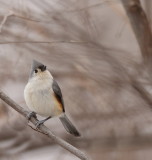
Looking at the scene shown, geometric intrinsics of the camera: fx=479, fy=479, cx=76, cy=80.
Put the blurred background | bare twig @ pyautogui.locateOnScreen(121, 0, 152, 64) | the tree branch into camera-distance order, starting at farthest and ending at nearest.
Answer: the blurred background < bare twig @ pyautogui.locateOnScreen(121, 0, 152, 64) < the tree branch

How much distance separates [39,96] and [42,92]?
0.09 ft

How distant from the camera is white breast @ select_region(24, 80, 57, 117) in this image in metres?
2.41

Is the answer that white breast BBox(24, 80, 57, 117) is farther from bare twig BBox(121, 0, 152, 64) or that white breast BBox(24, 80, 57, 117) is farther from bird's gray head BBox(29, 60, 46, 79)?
bare twig BBox(121, 0, 152, 64)

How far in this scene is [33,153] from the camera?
3449 mm

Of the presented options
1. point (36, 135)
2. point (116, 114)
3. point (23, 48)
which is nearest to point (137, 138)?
point (116, 114)

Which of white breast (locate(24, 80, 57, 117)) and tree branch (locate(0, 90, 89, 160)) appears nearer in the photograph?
tree branch (locate(0, 90, 89, 160))

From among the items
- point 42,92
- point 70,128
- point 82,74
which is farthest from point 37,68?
point 82,74

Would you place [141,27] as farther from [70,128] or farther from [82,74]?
[82,74]

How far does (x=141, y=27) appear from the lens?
2182 millimetres

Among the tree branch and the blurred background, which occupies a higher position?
the blurred background

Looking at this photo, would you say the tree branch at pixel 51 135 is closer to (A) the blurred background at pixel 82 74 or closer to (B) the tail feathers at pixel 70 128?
(B) the tail feathers at pixel 70 128

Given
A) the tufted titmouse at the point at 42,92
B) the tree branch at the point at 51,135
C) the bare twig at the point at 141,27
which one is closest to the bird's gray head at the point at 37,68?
the tufted titmouse at the point at 42,92

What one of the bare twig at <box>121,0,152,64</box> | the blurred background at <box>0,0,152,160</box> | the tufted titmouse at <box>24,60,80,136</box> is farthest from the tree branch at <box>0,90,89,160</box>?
the blurred background at <box>0,0,152,160</box>

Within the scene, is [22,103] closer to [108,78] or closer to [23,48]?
[23,48]
